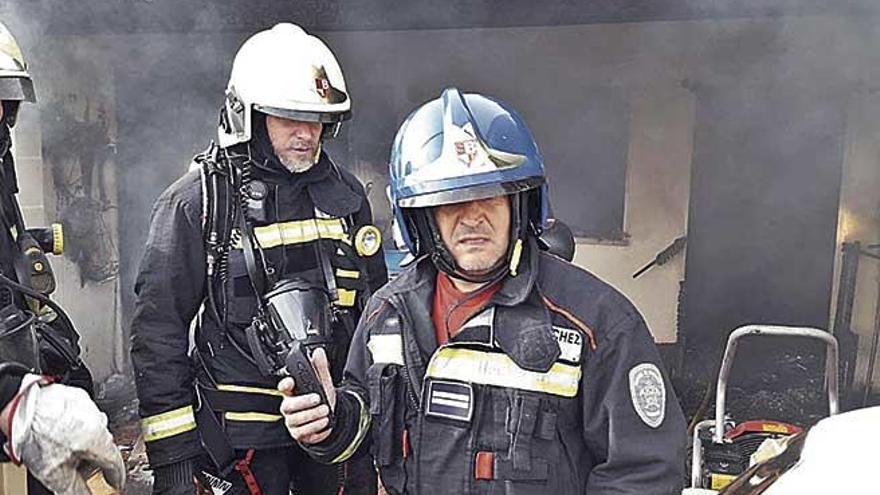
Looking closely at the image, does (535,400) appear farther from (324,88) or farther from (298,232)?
(324,88)

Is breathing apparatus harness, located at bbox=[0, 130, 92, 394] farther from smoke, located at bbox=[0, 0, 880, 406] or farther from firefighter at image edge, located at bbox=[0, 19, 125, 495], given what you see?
smoke, located at bbox=[0, 0, 880, 406]

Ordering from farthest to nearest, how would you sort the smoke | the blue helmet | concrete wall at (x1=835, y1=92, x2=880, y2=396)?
concrete wall at (x1=835, y1=92, x2=880, y2=396)
the smoke
the blue helmet

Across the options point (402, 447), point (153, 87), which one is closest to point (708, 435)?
point (402, 447)

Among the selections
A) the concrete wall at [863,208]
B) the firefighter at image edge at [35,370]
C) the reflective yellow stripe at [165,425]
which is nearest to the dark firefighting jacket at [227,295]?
the reflective yellow stripe at [165,425]

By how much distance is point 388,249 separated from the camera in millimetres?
6777

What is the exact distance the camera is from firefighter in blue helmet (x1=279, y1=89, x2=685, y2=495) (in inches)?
72.4

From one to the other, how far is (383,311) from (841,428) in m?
1.02

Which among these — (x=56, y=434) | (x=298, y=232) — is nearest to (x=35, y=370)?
(x=56, y=434)

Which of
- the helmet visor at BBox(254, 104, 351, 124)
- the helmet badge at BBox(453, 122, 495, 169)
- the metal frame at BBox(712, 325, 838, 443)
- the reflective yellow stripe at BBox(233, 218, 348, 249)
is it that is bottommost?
the metal frame at BBox(712, 325, 838, 443)

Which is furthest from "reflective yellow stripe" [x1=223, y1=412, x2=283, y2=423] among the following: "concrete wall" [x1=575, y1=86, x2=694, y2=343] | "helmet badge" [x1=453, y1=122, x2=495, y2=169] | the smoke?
"concrete wall" [x1=575, y1=86, x2=694, y2=343]

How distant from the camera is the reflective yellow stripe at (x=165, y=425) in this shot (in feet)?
8.75

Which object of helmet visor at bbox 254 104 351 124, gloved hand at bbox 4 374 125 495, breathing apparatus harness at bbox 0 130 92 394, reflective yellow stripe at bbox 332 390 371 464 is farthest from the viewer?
helmet visor at bbox 254 104 351 124

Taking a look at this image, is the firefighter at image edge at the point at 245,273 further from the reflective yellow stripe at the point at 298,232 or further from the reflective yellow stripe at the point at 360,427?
the reflective yellow stripe at the point at 360,427

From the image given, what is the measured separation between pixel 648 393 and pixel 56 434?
1.33m
